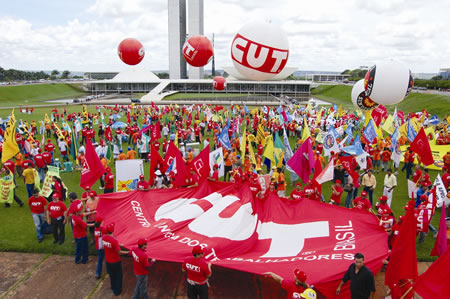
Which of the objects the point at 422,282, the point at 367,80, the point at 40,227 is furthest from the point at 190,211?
the point at 367,80

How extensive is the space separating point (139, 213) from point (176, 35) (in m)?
96.8

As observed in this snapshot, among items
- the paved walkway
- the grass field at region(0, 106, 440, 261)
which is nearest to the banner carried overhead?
the paved walkway

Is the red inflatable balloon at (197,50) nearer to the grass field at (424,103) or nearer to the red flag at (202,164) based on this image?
the red flag at (202,164)

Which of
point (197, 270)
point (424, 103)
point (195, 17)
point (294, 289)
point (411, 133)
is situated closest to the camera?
point (294, 289)

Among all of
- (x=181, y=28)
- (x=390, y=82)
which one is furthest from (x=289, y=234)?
(x=181, y=28)

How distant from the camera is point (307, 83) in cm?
7619

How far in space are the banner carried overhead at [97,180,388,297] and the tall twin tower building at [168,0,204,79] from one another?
3418 inches

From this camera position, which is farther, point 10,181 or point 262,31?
point 10,181

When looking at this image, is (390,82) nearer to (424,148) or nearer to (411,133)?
(411,133)

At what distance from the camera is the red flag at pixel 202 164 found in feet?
31.5

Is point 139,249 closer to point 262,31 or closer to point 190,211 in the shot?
point 190,211

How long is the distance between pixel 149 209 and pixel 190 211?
3.67 ft

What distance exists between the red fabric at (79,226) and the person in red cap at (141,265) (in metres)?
1.86

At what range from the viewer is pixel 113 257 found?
5.67m
